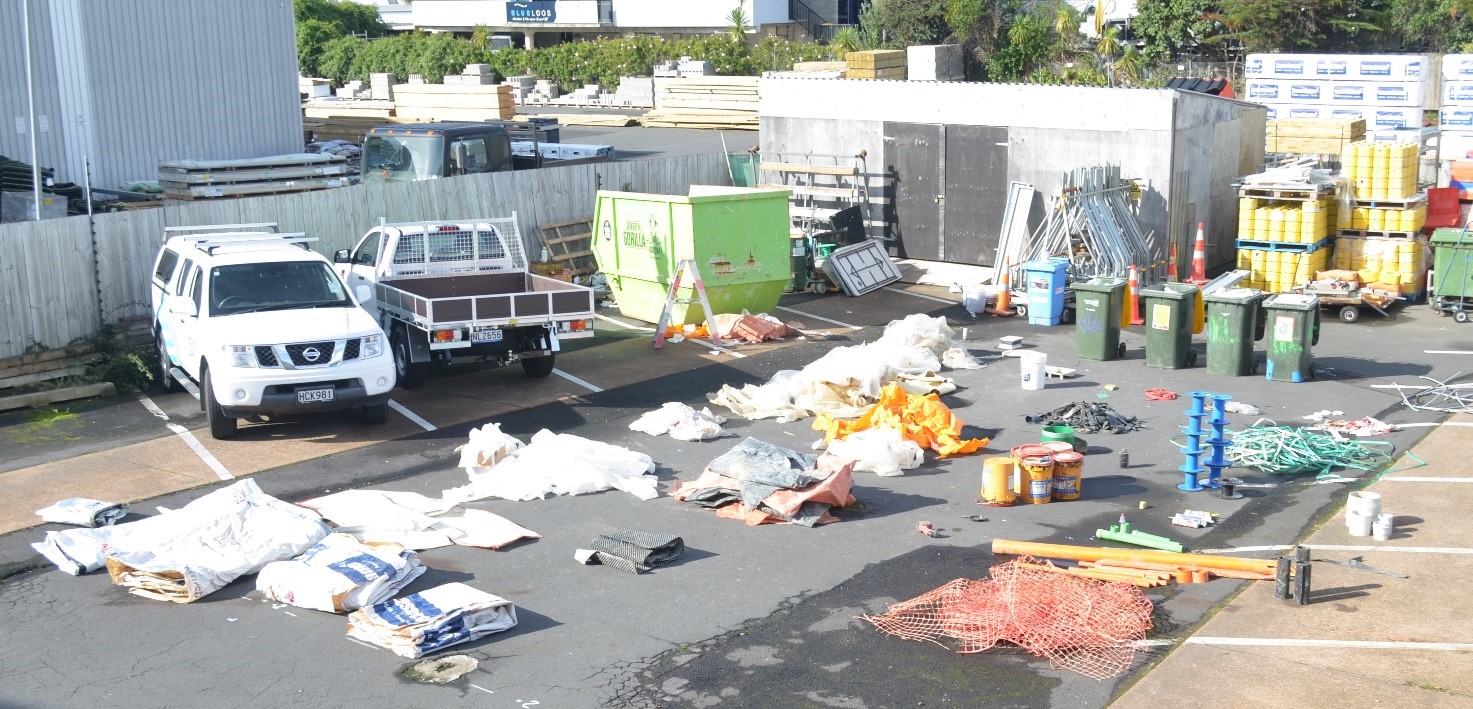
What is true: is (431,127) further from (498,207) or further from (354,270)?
(354,270)

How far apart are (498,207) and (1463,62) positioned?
798 inches

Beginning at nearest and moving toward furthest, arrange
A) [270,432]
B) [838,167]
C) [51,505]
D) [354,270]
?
[51,505] → [270,432] → [354,270] → [838,167]

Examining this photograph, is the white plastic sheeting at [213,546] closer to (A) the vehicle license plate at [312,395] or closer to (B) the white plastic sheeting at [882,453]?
(A) the vehicle license plate at [312,395]

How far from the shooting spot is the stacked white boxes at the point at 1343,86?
29.6 m

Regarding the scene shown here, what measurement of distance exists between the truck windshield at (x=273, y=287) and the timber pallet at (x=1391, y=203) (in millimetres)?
14439

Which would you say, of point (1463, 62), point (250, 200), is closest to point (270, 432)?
point (250, 200)

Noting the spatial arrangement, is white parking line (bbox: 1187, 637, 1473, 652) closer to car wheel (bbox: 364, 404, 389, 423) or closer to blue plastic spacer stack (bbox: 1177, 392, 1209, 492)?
blue plastic spacer stack (bbox: 1177, 392, 1209, 492)

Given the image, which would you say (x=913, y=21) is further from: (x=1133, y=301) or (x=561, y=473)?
(x=561, y=473)

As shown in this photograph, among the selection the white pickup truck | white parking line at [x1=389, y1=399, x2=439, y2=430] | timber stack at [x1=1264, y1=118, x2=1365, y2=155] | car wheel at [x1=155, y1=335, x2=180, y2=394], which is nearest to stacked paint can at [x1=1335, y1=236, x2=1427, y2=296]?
timber stack at [x1=1264, y1=118, x2=1365, y2=155]

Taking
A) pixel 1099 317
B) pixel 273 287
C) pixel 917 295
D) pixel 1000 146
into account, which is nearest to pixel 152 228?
pixel 273 287

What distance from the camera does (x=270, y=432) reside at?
14328mm

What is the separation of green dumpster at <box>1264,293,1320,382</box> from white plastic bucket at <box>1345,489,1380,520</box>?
5.01 meters

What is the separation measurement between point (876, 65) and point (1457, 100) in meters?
12.4

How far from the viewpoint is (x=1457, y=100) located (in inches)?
1121
